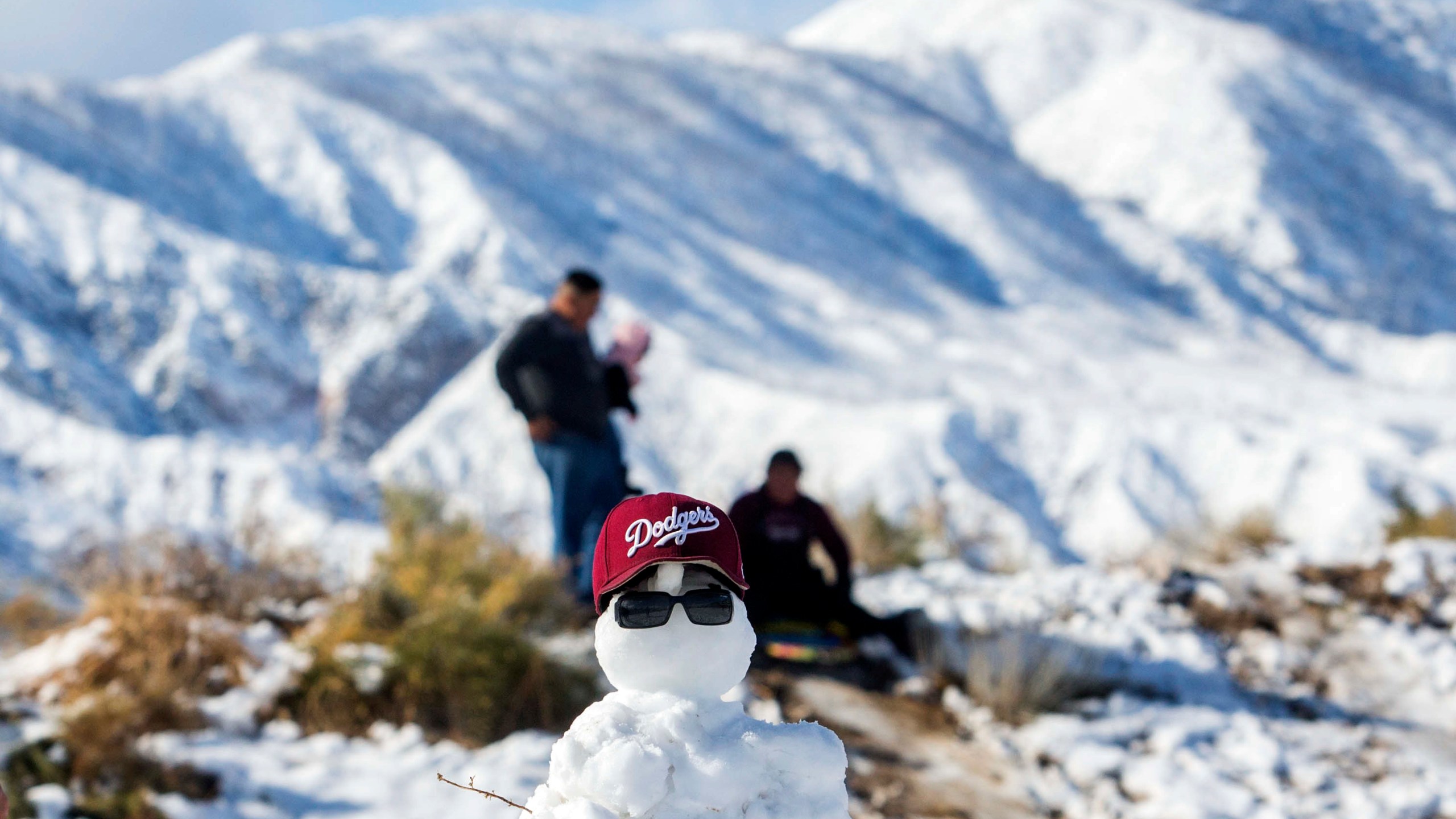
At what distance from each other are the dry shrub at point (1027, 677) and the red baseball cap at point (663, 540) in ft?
8.50

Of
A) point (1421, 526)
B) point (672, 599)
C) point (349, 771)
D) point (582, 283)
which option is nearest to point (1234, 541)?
point (1421, 526)

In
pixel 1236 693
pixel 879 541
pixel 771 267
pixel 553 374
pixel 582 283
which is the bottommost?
pixel 771 267

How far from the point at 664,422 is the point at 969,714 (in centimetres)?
1545

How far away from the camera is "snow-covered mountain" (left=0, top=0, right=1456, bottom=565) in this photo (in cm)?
1602

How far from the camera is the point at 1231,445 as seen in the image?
57.7 feet

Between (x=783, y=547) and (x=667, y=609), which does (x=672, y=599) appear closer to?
(x=667, y=609)

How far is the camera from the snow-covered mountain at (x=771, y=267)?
16.0 m

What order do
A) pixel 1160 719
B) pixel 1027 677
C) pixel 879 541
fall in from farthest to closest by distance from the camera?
1. pixel 879 541
2. pixel 1027 677
3. pixel 1160 719

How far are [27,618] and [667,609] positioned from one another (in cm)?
373

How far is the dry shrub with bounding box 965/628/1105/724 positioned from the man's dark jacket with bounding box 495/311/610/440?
1811mm

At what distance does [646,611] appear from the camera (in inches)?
54.7

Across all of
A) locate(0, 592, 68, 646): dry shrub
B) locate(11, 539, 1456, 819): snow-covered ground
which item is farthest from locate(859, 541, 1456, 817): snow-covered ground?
locate(0, 592, 68, 646): dry shrub

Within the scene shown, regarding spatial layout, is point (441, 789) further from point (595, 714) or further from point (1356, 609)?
point (1356, 609)

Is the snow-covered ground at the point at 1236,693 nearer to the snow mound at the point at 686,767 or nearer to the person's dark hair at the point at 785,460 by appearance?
the person's dark hair at the point at 785,460
